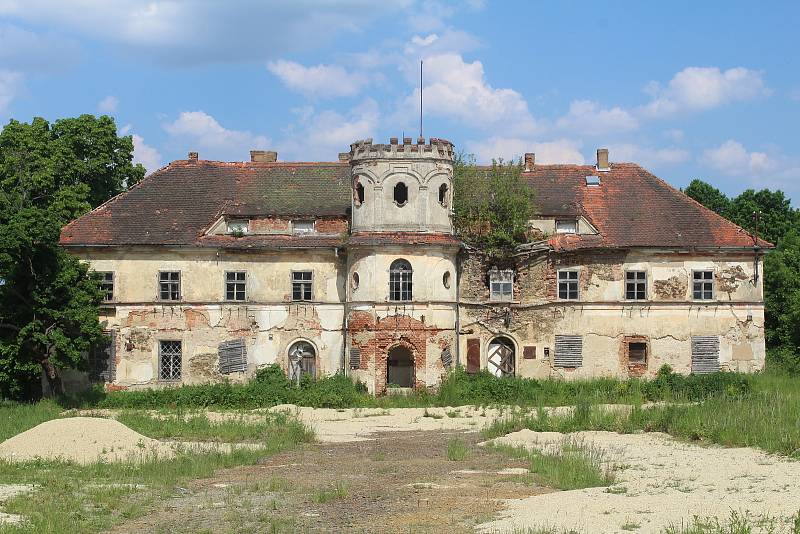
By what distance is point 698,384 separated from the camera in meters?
34.8

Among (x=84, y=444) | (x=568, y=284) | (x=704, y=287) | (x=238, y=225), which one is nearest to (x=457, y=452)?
(x=84, y=444)

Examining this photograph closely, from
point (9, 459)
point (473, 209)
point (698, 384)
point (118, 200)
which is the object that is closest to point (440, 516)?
point (9, 459)

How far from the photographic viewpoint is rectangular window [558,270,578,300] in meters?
39.2

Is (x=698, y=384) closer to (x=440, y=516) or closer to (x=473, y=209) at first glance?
(x=473, y=209)

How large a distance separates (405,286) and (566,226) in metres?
6.69

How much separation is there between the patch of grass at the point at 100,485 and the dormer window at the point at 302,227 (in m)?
14.5

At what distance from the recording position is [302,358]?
128 ft

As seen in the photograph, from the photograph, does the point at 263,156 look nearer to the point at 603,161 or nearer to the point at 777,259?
the point at 603,161

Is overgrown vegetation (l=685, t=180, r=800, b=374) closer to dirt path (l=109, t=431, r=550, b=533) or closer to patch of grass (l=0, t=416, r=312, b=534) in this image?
dirt path (l=109, t=431, r=550, b=533)

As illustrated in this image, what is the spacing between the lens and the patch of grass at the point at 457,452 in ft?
76.2

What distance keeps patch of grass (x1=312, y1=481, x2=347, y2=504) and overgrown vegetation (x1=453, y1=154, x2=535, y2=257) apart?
20.6 metres

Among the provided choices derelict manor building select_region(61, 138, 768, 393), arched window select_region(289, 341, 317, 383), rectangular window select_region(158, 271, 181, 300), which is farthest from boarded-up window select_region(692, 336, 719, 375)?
rectangular window select_region(158, 271, 181, 300)

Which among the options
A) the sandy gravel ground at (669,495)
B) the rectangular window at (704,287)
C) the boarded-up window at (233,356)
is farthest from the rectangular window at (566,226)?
the sandy gravel ground at (669,495)

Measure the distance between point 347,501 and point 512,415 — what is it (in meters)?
13.1
